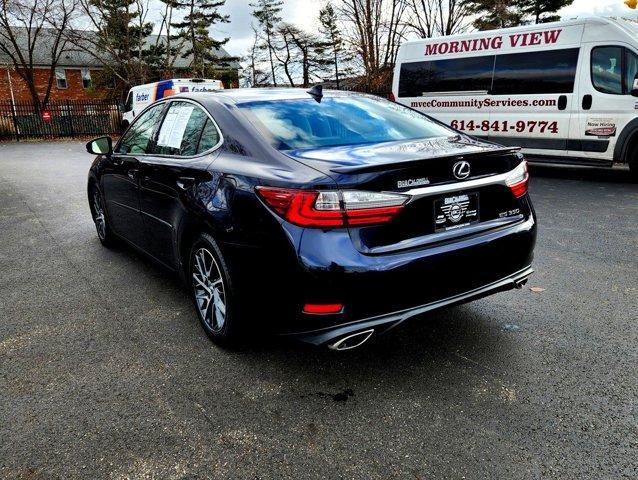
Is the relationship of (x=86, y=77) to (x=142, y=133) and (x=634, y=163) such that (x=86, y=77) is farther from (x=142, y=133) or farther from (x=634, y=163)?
(x=142, y=133)

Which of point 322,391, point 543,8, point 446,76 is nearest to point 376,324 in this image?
point 322,391

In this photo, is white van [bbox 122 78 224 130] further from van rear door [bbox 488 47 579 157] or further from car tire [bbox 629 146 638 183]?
car tire [bbox 629 146 638 183]

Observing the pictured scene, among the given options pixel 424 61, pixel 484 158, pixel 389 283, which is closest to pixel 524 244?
pixel 484 158

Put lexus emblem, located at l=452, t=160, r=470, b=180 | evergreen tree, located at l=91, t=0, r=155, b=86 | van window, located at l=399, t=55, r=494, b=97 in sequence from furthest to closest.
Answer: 1. evergreen tree, located at l=91, t=0, r=155, b=86
2. van window, located at l=399, t=55, r=494, b=97
3. lexus emblem, located at l=452, t=160, r=470, b=180

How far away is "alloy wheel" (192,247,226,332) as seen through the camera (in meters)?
3.02

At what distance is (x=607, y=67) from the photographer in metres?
8.59

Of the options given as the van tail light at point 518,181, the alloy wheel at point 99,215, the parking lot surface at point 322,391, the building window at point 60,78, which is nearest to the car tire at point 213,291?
the parking lot surface at point 322,391

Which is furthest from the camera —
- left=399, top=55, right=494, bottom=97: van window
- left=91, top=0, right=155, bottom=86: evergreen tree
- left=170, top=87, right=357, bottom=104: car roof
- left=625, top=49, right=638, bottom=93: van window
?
left=91, top=0, right=155, bottom=86: evergreen tree

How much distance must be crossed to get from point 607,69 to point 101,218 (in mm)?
8281

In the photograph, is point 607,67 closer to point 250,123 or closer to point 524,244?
point 524,244

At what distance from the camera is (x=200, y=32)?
42.7 meters

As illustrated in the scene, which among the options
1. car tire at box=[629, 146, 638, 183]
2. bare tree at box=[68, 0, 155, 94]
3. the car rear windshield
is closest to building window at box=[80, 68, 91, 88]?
bare tree at box=[68, 0, 155, 94]

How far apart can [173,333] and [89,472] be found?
1321 millimetres

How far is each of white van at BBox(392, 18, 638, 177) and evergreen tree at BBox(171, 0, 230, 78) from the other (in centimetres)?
3169
